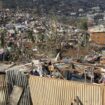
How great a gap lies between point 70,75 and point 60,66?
63.8 inches

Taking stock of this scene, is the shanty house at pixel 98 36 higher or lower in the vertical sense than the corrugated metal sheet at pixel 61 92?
lower

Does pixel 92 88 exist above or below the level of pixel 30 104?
above

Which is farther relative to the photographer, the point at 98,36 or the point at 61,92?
the point at 98,36

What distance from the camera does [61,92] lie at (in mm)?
9492

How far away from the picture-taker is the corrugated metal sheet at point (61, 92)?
29.6 feet

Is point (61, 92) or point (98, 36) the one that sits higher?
point (61, 92)

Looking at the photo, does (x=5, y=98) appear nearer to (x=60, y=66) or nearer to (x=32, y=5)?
(x=60, y=66)

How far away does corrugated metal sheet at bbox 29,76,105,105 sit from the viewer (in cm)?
902

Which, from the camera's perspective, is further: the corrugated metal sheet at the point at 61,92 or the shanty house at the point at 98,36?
the shanty house at the point at 98,36

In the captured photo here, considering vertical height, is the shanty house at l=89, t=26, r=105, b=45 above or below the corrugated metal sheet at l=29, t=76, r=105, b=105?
below

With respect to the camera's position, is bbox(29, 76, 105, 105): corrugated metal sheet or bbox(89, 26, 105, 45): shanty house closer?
bbox(29, 76, 105, 105): corrugated metal sheet

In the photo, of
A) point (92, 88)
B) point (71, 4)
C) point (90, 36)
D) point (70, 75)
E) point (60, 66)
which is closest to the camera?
point (92, 88)

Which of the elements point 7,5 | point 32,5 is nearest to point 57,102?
point 7,5

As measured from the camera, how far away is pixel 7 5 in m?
93.5
